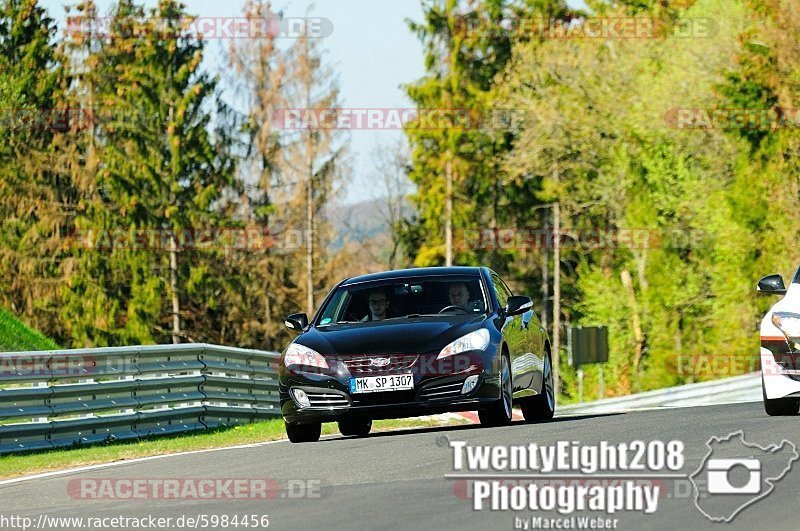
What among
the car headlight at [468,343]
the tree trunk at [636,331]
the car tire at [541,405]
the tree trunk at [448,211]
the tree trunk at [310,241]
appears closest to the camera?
the car headlight at [468,343]

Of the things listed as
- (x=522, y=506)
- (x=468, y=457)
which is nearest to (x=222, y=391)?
(x=468, y=457)

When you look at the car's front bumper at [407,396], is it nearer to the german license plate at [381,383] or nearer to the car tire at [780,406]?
the german license plate at [381,383]

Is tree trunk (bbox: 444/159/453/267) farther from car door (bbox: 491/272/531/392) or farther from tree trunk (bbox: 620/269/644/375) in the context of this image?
car door (bbox: 491/272/531/392)

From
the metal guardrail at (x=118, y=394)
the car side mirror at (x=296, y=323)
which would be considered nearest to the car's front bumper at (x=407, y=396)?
the car side mirror at (x=296, y=323)

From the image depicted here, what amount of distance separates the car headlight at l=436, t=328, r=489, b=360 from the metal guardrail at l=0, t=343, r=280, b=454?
14.9ft

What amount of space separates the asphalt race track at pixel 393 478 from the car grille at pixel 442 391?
1.13 feet

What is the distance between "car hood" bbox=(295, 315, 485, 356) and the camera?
13.9 m

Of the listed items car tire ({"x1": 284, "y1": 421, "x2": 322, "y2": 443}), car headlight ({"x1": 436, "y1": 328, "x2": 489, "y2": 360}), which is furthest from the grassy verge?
car headlight ({"x1": 436, "y1": 328, "x2": 489, "y2": 360})

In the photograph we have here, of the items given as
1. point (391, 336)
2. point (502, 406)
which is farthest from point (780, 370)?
point (391, 336)

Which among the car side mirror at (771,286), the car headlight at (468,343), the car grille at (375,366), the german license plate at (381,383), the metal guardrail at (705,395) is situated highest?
the car side mirror at (771,286)

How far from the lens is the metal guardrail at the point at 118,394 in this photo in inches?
624

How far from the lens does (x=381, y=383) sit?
1381 centimetres

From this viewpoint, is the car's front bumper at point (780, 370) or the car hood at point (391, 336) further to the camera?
the car's front bumper at point (780, 370)

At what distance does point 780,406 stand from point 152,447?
607 centimetres
